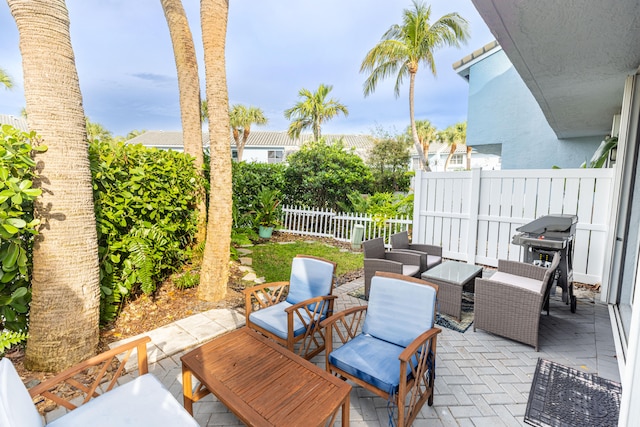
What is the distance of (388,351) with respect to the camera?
2.33m

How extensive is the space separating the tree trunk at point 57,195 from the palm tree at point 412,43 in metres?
12.4

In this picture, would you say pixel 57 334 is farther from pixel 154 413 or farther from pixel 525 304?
pixel 525 304

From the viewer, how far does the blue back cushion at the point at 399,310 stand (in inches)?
92.3

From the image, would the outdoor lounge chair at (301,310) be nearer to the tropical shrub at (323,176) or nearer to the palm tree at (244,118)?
the tropical shrub at (323,176)

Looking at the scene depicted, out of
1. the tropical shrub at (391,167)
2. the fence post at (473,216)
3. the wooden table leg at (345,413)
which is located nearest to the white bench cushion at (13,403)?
the wooden table leg at (345,413)

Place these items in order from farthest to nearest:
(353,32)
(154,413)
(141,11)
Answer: (353,32), (141,11), (154,413)

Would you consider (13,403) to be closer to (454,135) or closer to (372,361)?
(372,361)

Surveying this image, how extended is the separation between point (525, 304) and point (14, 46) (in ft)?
16.9

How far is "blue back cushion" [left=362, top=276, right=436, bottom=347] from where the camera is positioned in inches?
92.3

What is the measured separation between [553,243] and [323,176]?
6.30 metres

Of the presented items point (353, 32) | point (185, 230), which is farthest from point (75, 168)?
point (353, 32)

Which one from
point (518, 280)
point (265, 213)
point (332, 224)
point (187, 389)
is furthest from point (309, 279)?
A: point (332, 224)

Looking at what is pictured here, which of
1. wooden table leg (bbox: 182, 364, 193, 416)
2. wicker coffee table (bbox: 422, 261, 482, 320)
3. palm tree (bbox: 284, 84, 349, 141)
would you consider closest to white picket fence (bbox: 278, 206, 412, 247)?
wicker coffee table (bbox: 422, 261, 482, 320)

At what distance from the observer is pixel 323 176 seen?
29.9 feet
